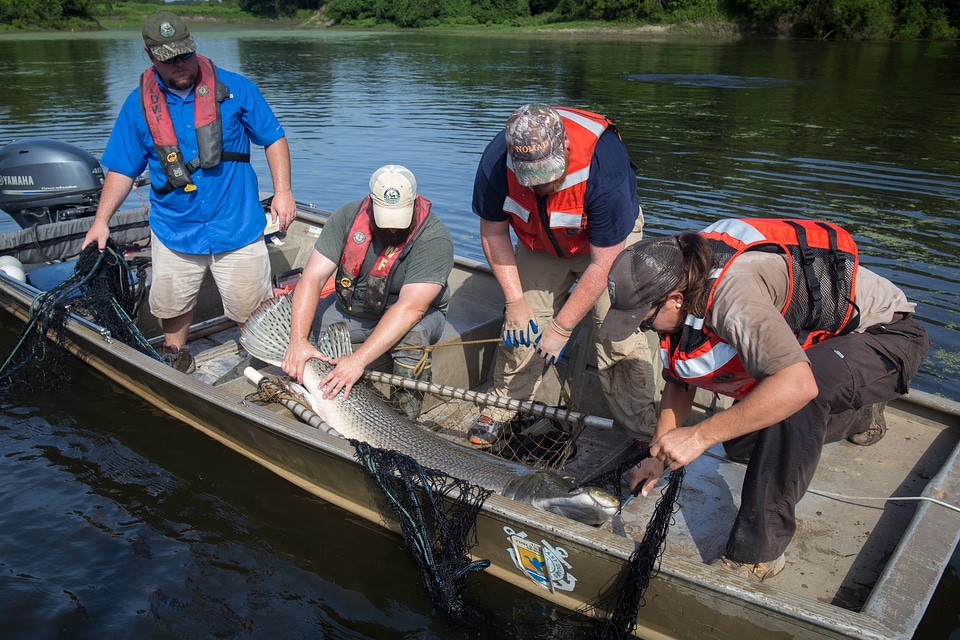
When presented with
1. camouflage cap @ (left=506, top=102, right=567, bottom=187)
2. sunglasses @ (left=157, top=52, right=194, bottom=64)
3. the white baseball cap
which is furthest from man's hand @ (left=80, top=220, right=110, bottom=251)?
camouflage cap @ (left=506, top=102, right=567, bottom=187)

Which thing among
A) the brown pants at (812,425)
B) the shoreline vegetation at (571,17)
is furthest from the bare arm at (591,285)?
the shoreline vegetation at (571,17)

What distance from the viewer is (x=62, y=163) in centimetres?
742

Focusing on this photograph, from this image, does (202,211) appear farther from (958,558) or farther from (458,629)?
(958,558)

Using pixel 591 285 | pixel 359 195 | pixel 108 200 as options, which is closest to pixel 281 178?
pixel 108 200

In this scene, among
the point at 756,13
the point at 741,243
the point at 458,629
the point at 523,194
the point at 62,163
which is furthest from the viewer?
the point at 756,13

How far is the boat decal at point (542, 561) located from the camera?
11.2ft

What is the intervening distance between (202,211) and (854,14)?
4342 centimetres

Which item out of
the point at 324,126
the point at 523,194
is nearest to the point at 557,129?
the point at 523,194

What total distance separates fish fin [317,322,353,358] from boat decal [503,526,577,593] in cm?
173

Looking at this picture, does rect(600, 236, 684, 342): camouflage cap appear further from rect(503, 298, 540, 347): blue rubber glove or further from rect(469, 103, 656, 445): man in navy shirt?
rect(503, 298, 540, 347): blue rubber glove

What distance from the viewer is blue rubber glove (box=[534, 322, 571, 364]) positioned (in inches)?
166

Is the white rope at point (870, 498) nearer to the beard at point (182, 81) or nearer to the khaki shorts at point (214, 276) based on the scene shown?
the khaki shorts at point (214, 276)

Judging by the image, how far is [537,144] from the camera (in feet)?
12.4

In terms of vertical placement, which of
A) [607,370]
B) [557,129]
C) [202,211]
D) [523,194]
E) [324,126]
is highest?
[557,129]
